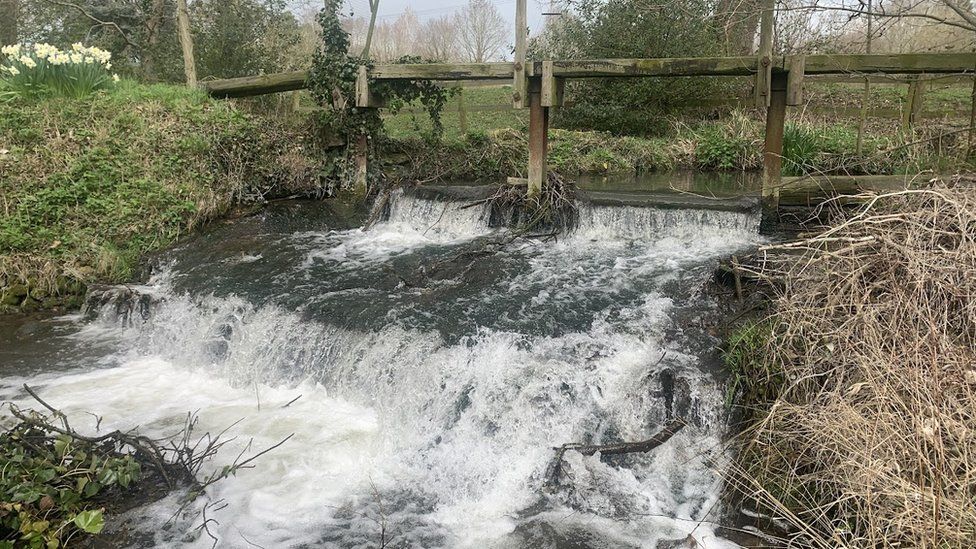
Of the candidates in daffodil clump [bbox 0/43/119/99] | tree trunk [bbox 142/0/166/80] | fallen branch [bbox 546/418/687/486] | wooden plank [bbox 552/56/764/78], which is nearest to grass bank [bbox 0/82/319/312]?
daffodil clump [bbox 0/43/119/99]

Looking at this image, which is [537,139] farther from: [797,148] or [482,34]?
[482,34]

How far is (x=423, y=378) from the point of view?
548 centimetres

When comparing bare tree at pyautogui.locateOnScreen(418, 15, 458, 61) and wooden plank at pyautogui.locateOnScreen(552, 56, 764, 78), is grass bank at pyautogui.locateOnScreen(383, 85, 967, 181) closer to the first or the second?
wooden plank at pyautogui.locateOnScreen(552, 56, 764, 78)

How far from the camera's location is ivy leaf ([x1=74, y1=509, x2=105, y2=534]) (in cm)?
364

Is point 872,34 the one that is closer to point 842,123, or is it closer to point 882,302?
point 882,302

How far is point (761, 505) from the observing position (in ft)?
13.2

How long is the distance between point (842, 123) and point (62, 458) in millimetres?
14394

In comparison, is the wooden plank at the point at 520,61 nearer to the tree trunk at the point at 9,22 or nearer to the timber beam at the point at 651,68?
the timber beam at the point at 651,68

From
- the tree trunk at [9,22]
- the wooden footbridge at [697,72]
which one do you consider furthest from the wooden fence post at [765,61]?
the tree trunk at [9,22]

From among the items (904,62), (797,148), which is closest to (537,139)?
(797,148)

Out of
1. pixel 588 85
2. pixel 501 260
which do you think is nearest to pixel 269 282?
pixel 501 260

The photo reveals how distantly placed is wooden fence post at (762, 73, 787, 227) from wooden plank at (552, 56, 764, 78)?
0.37 meters

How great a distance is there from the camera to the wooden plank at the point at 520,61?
8656 millimetres

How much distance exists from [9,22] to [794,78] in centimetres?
1786
